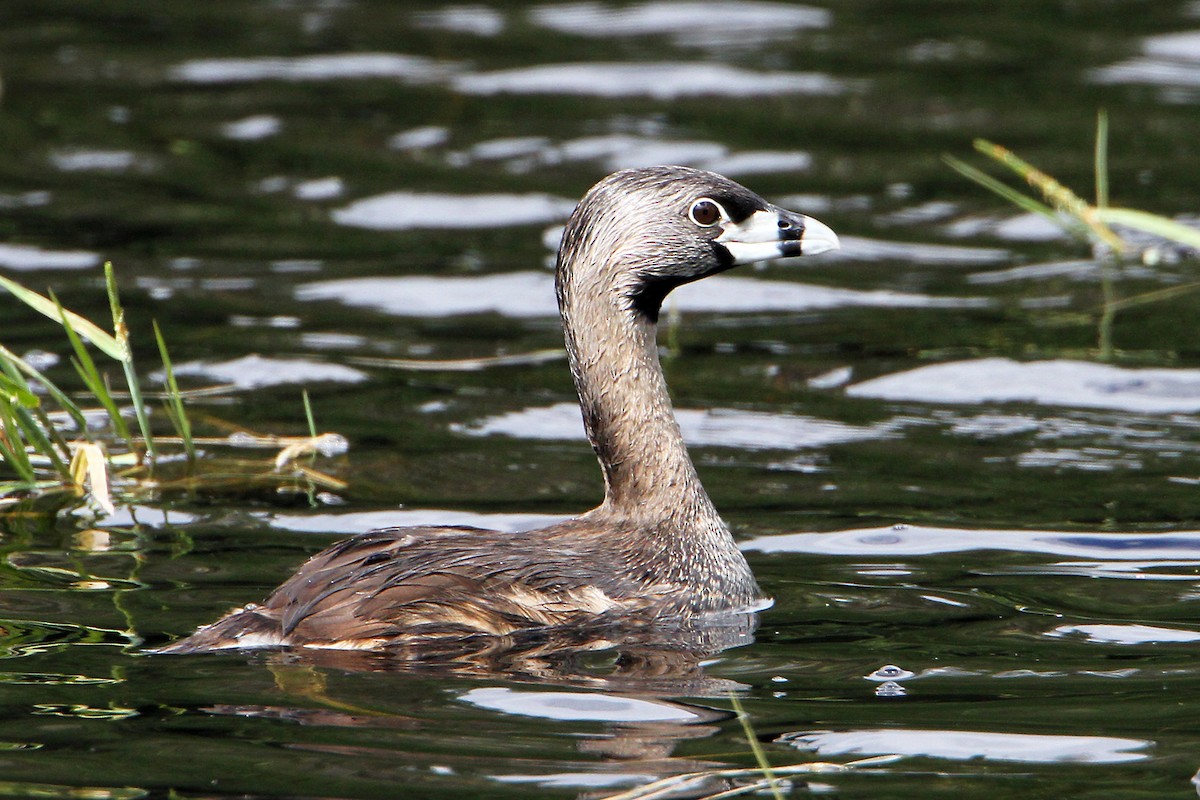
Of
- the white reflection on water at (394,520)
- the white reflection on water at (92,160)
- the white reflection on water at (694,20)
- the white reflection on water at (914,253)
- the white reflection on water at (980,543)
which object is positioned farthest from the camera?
the white reflection on water at (694,20)

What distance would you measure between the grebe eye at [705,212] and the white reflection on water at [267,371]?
2.98 meters

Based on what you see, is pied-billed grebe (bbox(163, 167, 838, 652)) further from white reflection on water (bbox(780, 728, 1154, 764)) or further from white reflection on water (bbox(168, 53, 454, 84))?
white reflection on water (bbox(168, 53, 454, 84))

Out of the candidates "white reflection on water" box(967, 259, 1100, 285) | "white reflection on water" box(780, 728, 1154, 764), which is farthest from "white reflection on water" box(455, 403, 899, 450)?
"white reflection on water" box(780, 728, 1154, 764)

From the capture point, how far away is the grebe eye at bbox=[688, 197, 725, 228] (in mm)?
6312

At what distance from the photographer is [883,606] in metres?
5.94

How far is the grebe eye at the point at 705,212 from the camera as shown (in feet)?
20.7

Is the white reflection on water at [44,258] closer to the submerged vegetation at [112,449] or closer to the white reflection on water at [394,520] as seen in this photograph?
the submerged vegetation at [112,449]

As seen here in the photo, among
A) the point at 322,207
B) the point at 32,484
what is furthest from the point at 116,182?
the point at 32,484

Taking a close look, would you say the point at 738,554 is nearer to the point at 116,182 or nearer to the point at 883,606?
the point at 883,606

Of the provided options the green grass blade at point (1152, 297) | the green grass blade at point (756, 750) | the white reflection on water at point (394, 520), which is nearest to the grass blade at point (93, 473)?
the white reflection on water at point (394, 520)

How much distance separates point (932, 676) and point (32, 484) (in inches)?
121

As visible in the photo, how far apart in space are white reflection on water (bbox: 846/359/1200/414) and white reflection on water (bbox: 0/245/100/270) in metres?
4.67

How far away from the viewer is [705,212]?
6.34m

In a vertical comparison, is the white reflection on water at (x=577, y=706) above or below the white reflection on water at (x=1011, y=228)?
below
